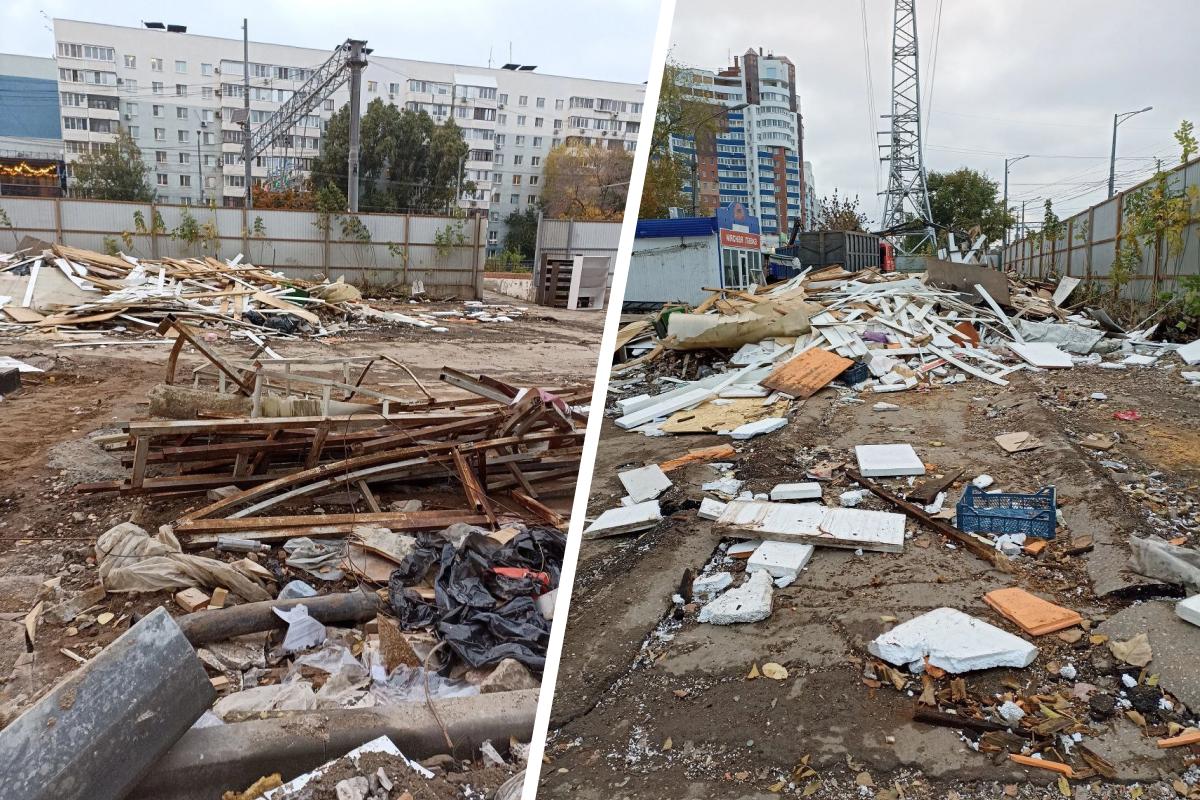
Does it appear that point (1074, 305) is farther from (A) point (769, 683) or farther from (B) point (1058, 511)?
(A) point (769, 683)

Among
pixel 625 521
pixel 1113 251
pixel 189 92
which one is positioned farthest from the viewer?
pixel 189 92

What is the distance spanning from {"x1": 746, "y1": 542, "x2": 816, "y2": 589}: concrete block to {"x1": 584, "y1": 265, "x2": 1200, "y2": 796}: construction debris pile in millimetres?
10

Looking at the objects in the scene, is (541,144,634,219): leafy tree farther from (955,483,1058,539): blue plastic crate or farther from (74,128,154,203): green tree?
(955,483,1058,539): blue plastic crate

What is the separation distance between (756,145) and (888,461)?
125ft

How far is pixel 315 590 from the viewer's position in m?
4.52

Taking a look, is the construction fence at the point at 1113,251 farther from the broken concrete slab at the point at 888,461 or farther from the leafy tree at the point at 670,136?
the leafy tree at the point at 670,136

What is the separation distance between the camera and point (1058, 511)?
5.07 meters

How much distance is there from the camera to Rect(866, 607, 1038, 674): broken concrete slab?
3441 millimetres

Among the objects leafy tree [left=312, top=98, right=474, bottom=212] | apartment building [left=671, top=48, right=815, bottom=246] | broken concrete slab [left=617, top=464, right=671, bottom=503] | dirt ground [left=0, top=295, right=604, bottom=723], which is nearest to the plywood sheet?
broken concrete slab [left=617, top=464, right=671, bottom=503]

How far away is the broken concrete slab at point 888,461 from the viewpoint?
5953 millimetres

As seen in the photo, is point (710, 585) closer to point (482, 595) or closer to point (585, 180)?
point (482, 595)

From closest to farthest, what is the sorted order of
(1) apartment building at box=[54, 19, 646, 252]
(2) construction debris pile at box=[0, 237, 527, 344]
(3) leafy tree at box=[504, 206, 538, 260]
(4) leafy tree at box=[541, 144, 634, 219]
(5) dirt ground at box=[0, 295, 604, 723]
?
(5) dirt ground at box=[0, 295, 604, 723] < (2) construction debris pile at box=[0, 237, 527, 344] < (4) leafy tree at box=[541, 144, 634, 219] < (3) leafy tree at box=[504, 206, 538, 260] < (1) apartment building at box=[54, 19, 646, 252]

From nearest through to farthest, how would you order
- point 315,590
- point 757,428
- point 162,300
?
point 315,590 < point 757,428 < point 162,300

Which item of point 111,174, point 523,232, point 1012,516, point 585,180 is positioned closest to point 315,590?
point 1012,516
